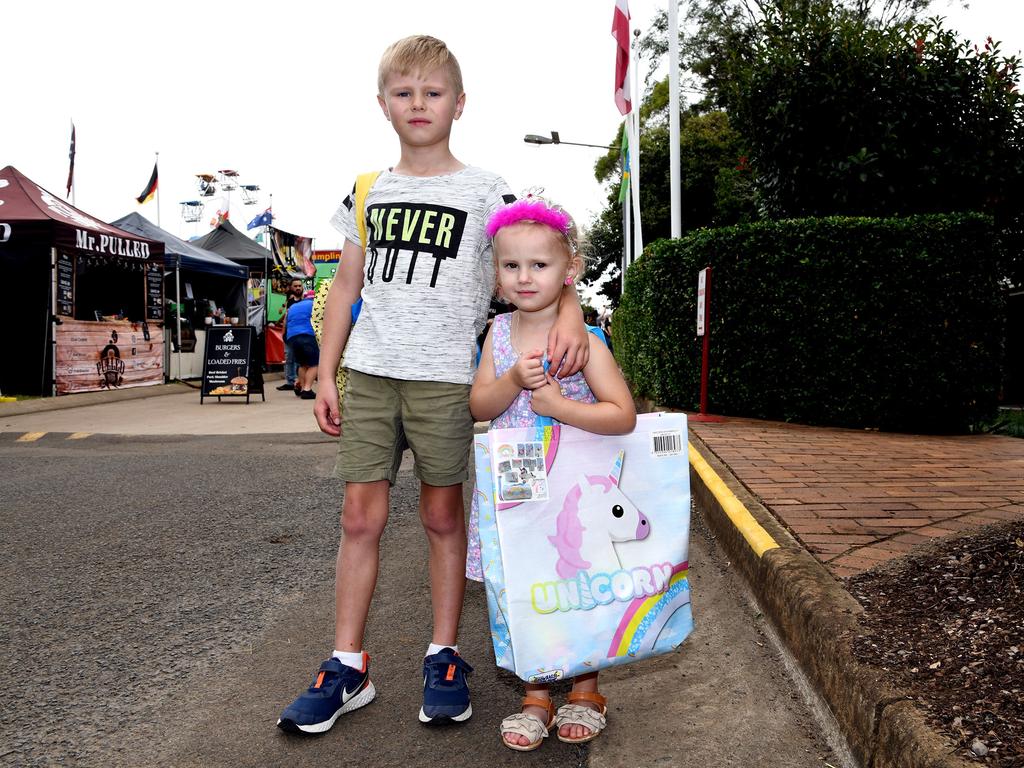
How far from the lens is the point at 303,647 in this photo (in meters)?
3.12

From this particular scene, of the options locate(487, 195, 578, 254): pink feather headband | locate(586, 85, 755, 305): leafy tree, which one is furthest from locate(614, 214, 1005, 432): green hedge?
locate(586, 85, 755, 305): leafy tree

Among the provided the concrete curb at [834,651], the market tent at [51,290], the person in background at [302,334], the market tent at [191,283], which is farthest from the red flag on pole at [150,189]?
the concrete curb at [834,651]

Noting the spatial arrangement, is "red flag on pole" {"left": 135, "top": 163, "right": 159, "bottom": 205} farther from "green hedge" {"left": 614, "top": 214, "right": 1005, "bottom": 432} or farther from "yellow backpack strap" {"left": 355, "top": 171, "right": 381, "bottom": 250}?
"yellow backpack strap" {"left": 355, "top": 171, "right": 381, "bottom": 250}

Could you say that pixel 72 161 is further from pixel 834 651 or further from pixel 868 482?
pixel 834 651

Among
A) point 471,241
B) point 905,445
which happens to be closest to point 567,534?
point 471,241

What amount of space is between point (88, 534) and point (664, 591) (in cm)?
359

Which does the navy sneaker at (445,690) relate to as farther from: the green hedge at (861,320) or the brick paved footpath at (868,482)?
the green hedge at (861,320)

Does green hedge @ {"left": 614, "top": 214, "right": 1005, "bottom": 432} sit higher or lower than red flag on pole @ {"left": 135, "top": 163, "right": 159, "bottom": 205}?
lower

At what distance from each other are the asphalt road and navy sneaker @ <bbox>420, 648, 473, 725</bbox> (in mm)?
44

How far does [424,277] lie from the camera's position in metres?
2.61

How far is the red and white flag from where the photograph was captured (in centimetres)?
1437

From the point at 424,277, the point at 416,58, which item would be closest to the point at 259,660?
the point at 424,277

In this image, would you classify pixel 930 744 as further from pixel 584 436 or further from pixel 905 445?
pixel 905 445

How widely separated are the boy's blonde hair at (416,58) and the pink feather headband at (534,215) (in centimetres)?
48
